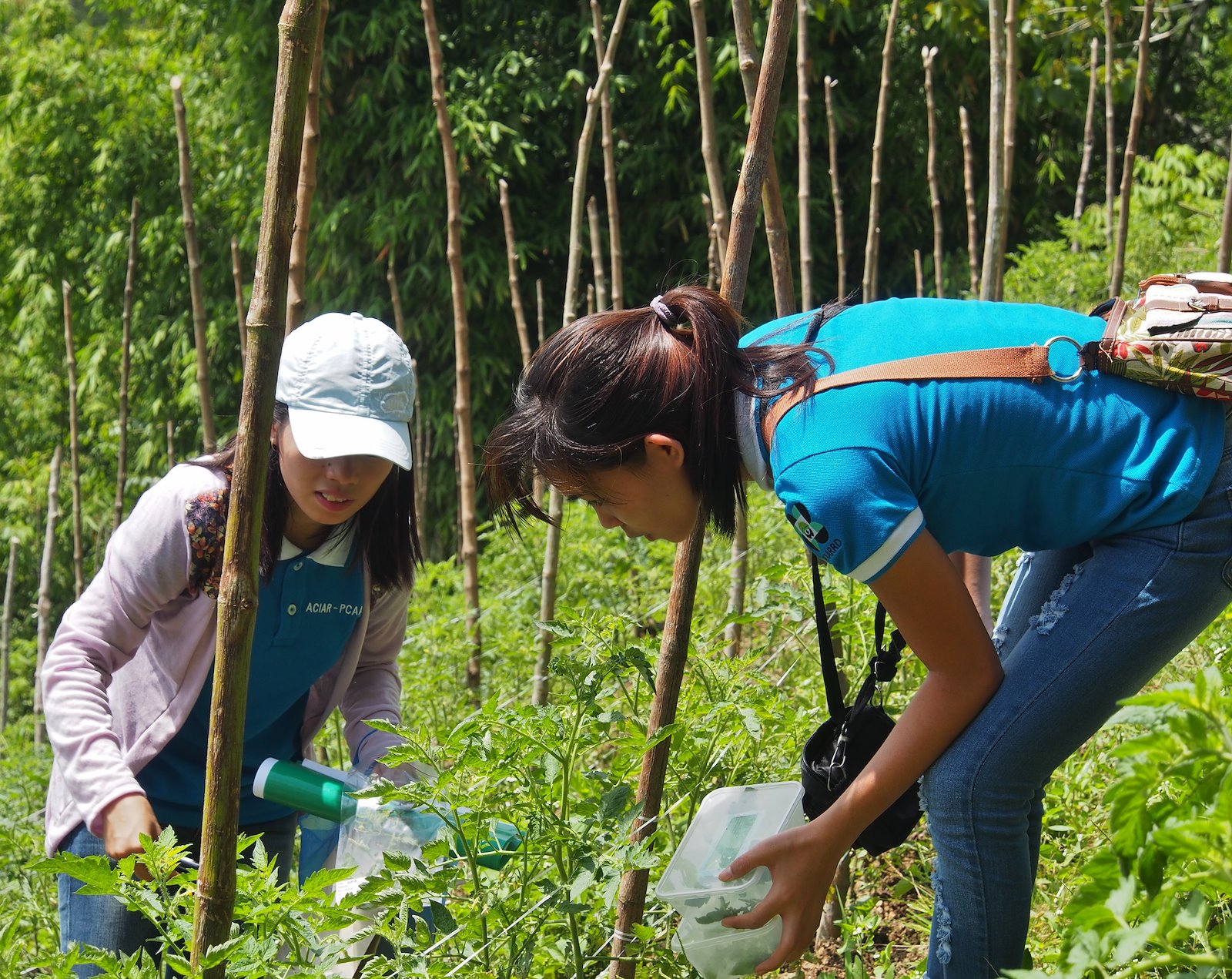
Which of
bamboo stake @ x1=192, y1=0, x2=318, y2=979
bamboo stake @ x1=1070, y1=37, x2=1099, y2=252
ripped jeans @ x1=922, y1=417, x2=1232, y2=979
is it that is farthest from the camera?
bamboo stake @ x1=1070, y1=37, x2=1099, y2=252

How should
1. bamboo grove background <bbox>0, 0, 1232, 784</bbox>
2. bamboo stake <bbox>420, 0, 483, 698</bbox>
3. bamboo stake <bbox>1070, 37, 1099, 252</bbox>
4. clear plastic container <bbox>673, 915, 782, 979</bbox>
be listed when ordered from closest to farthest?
clear plastic container <bbox>673, 915, 782, 979</bbox> < bamboo stake <bbox>420, 0, 483, 698</bbox> < bamboo stake <bbox>1070, 37, 1099, 252</bbox> < bamboo grove background <bbox>0, 0, 1232, 784</bbox>

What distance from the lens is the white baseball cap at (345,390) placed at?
65.2 inches

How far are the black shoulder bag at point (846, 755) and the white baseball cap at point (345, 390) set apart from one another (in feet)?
2.27

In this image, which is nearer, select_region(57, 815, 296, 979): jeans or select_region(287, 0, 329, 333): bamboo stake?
select_region(57, 815, 296, 979): jeans

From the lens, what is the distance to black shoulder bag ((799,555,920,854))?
51.0 inches

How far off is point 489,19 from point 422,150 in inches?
41.8

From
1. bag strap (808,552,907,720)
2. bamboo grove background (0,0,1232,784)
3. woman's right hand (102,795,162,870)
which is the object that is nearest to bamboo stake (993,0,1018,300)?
bag strap (808,552,907,720)

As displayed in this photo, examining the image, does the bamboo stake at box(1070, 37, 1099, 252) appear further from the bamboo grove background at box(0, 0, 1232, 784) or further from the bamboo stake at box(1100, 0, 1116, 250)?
the bamboo grove background at box(0, 0, 1232, 784)

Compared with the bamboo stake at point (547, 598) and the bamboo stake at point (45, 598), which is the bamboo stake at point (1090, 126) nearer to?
the bamboo stake at point (547, 598)

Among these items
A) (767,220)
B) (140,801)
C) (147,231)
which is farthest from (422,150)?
(140,801)

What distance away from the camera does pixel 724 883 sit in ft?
4.03

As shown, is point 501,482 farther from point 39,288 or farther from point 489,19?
point 39,288

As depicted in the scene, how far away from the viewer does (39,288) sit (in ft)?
32.2

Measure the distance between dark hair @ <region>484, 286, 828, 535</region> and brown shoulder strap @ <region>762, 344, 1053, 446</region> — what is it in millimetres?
30
